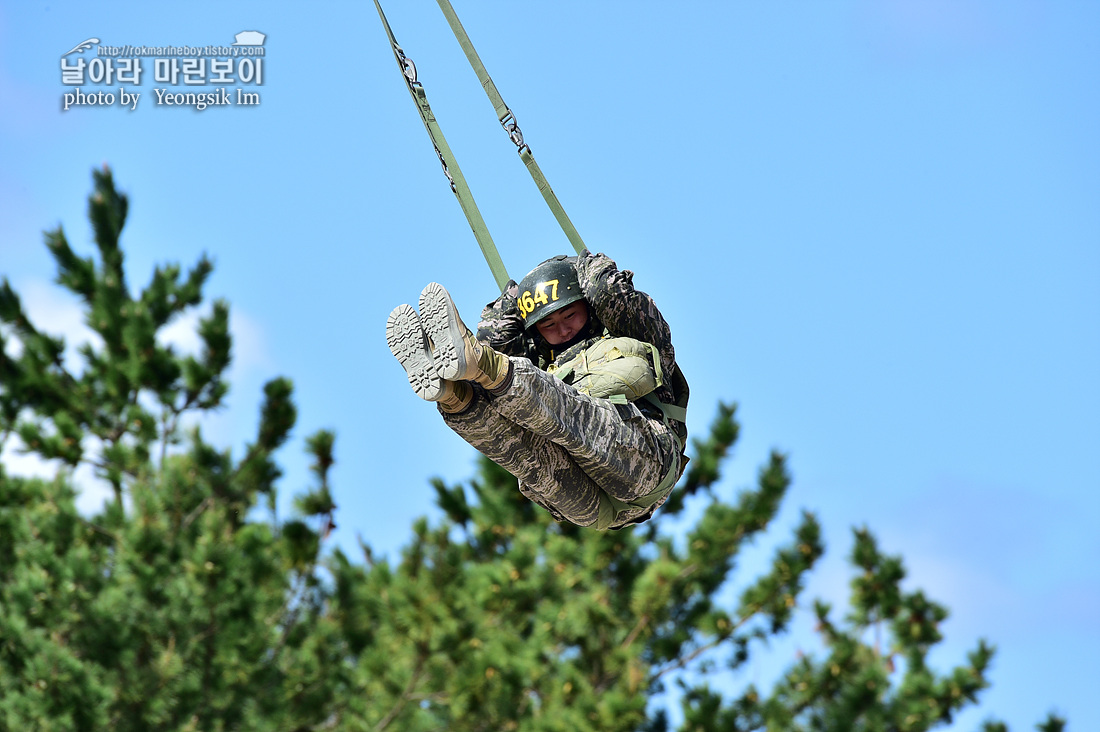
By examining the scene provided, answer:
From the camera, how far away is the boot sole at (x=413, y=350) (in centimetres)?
489

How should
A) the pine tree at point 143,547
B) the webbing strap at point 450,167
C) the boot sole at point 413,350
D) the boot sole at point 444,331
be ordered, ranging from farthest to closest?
the pine tree at point 143,547 → the webbing strap at point 450,167 → the boot sole at point 413,350 → the boot sole at point 444,331

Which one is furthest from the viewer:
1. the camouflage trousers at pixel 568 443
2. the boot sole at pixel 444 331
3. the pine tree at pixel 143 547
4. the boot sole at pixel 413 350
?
the pine tree at pixel 143 547

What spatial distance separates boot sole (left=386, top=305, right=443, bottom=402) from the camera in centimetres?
489

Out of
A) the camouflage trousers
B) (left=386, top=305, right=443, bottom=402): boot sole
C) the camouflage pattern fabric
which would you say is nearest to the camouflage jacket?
the camouflage pattern fabric

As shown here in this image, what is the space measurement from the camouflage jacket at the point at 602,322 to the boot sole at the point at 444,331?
3.54 ft

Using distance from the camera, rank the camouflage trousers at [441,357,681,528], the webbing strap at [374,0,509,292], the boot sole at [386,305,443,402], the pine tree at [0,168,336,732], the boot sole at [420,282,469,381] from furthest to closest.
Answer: the pine tree at [0,168,336,732], the webbing strap at [374,0,509,292], the camouflage trousers at [441,357,681,528], the boot sole at [386,305,443,402], the boot sole at [420,282,469,381]

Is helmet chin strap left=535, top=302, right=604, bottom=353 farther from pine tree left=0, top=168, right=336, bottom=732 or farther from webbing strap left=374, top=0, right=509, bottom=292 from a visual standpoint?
pine tree left=0, top=168, right=336, bottom=732

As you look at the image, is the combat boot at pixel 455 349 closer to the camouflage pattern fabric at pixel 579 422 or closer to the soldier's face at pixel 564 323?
the camouflage pattern fabric at pixel 579 422

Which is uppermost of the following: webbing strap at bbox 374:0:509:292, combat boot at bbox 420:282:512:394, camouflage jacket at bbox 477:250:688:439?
webbing strap at bbox 374:0:509:292

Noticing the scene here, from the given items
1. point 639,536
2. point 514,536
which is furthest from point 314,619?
point 639,536

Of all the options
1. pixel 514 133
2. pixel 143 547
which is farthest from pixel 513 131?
pixel 143 547

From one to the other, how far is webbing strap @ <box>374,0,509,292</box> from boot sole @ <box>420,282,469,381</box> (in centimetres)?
96

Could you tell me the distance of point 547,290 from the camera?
6070 millimetres

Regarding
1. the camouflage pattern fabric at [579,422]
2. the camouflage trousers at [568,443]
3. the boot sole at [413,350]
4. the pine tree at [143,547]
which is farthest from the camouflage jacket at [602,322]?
the pine tree at [143,547]
